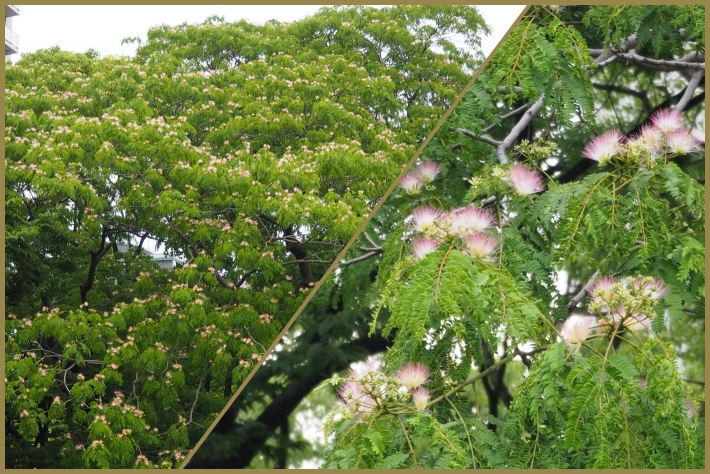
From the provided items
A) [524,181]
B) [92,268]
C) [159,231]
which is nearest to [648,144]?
[524,181]

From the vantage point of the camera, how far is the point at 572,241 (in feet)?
6.31

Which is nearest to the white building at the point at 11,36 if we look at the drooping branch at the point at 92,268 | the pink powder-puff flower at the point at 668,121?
the drooping branch at the point at 92,268

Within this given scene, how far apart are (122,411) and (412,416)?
6.99 m

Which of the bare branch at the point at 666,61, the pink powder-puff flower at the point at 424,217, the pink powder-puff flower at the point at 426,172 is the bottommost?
the pink powder-puff flower at the point at 424,217

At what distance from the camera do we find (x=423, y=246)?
186 cm

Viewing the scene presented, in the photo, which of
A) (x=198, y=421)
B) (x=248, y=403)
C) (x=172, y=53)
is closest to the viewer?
(x=248, y=403)

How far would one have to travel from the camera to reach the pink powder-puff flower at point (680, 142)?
203 centimetres

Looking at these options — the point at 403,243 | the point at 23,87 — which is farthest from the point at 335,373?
the point at 23,87

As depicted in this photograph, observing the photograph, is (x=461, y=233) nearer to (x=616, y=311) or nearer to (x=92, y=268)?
(x=616, y=311)

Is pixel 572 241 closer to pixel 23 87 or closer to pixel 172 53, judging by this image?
pixel 23 87

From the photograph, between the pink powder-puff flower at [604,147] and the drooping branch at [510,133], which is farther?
the drooping branch at [510,133]

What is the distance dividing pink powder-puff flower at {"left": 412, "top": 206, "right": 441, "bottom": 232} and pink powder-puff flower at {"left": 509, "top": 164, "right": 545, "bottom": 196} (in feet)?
0.65

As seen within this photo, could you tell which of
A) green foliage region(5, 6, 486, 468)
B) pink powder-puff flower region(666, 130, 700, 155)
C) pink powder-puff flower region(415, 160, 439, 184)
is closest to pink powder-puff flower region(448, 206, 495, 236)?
pink powder-puff flower region(415, 160, 439, 184)

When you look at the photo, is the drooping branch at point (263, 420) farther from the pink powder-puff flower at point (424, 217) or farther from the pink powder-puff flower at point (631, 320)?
the pink powder-puff flower at point (631, 320)
